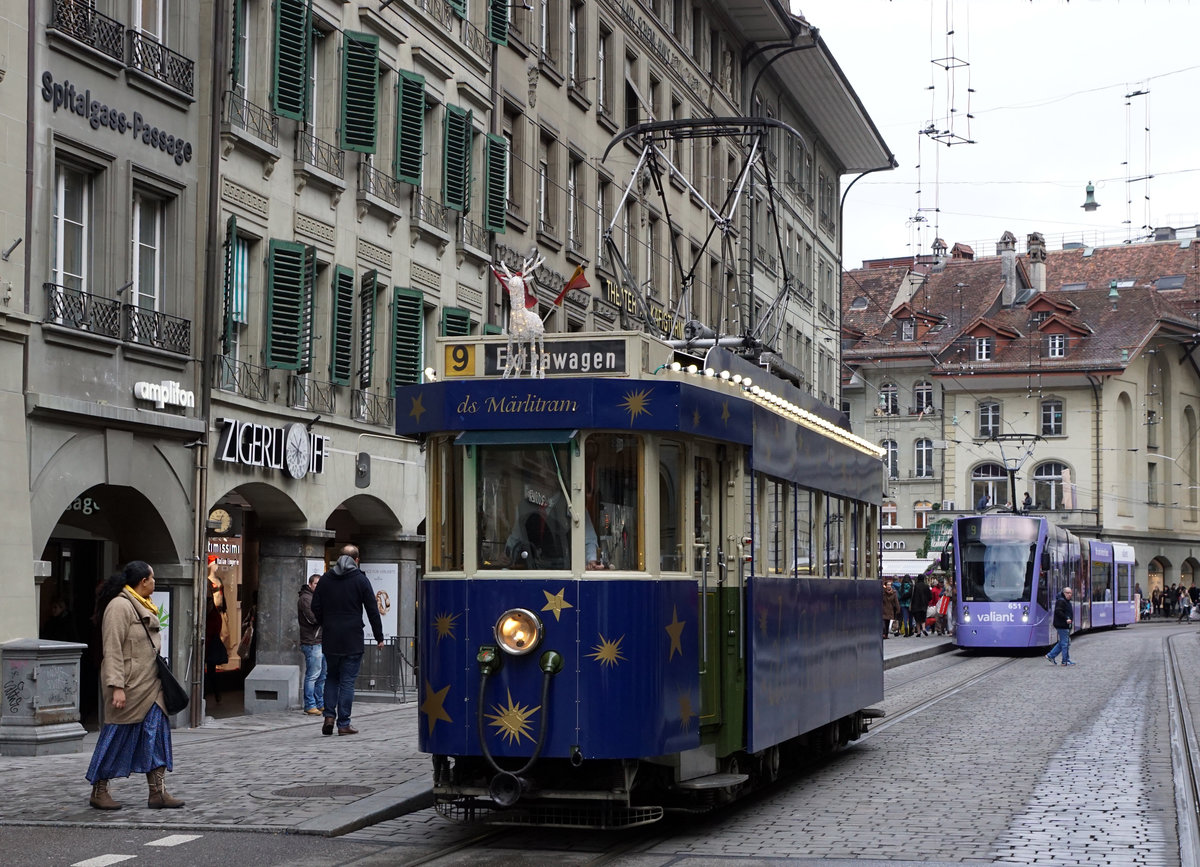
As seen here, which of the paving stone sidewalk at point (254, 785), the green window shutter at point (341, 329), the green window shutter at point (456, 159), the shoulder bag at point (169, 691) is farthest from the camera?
the green window shutter at point (456, 159)

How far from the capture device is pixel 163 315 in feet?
62.4

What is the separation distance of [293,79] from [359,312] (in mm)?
3511

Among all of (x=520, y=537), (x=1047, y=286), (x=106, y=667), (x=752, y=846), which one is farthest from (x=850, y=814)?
(x=1047, y=286)

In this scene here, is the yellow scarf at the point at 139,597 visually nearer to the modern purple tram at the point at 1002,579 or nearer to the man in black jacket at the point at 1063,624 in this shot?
the man in black jacket at the point at 1063,624

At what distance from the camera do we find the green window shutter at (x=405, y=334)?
81.1 ft

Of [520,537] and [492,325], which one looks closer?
[520,537]

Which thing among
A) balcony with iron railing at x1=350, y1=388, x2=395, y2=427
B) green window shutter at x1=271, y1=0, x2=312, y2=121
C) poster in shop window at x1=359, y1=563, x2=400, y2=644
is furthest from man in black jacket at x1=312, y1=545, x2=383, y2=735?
poster in shop window at x1=359, y1=563, x2=400, y2=644

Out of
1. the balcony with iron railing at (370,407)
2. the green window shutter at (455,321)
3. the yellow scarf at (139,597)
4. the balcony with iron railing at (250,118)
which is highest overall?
the balcony with iron railing at (250,118)

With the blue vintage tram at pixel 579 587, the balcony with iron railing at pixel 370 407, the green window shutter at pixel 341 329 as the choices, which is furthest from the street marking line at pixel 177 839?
the balcony with iron railing at pixel 370 407

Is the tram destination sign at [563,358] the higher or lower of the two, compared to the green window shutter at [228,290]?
lower

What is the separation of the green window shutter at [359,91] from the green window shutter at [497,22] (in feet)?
16.7

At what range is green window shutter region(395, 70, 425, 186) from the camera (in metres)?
24.8

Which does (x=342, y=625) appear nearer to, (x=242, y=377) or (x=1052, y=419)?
(x=242, y=377)

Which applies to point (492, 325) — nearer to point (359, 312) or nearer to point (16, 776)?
point (359, 312)
